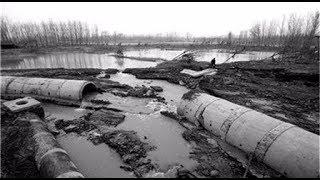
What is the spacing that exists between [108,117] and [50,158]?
3.31 meters

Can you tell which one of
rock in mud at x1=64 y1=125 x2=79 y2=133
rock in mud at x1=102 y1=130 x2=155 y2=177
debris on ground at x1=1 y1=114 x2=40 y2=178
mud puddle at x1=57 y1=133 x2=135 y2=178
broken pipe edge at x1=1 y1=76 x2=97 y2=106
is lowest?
mud puddle at x1=57 y1=133 x2=135 y2=178

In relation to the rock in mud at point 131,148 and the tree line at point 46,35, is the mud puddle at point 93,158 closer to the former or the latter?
the rock in mud at point 131,148

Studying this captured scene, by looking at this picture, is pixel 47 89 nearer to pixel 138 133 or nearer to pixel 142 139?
pixel 138 133

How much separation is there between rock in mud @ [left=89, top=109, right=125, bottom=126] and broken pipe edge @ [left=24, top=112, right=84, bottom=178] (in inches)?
82.7

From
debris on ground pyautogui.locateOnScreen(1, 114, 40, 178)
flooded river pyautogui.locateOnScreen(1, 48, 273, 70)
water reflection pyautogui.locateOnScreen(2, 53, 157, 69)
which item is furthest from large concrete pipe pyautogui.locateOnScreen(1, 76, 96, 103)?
water reflection pyautogui.locateOnScreen(2, 53, 157, 69)

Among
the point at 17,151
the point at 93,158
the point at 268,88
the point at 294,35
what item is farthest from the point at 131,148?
the point at 294,35

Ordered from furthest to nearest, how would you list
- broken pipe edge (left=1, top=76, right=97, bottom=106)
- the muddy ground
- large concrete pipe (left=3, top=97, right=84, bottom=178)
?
broken pipe edge (left=1, top=76, right=97, bottom=106)
the muddy ground
large concrete pipe (left=3, top=97, right=84, bottom=178)

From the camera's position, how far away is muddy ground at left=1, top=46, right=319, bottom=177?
450 centimetres

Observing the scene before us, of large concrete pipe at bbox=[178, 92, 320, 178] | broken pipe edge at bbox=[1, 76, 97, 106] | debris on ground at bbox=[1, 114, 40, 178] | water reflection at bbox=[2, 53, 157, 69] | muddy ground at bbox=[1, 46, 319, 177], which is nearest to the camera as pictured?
large concrete pipe at bbox=[178, 92, 320, 178]

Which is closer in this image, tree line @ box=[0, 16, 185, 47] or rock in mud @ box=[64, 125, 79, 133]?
rock in mud @ box=[64, 125, 79, 133]

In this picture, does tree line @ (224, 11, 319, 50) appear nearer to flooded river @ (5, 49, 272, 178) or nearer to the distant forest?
the distant forest

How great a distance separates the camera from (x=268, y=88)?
10477mm

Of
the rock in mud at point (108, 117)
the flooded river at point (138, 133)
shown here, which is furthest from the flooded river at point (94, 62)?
the rock in mud at point (108, 117)

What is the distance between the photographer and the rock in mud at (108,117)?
7.07 meters
